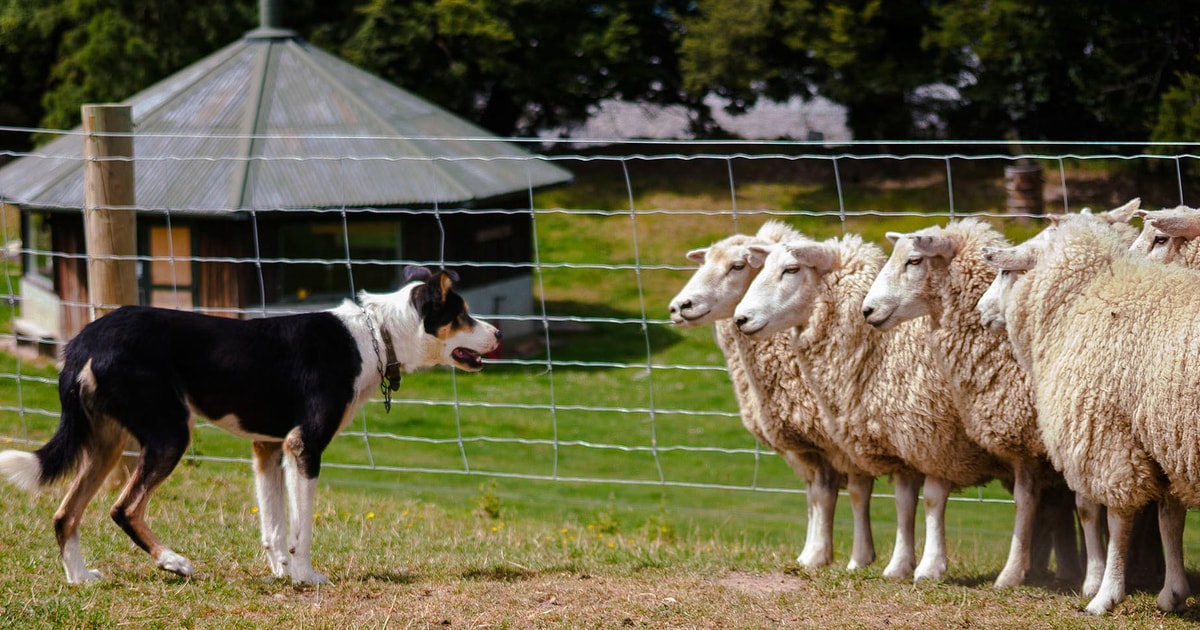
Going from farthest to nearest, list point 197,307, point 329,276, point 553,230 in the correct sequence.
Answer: point 553,230, point 329,276, point 197,307

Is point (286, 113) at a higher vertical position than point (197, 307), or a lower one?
higher

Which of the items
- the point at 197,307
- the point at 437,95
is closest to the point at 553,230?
the point at 437,95

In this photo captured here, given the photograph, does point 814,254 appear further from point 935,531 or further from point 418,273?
point 418,273

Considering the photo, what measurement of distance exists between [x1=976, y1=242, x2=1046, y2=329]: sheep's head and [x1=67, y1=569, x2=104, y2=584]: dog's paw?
4.33 metres

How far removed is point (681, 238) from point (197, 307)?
10.1 metres

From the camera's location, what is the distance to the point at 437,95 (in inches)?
1217

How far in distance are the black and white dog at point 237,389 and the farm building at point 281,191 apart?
12.1 metres

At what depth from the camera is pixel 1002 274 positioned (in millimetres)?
6383

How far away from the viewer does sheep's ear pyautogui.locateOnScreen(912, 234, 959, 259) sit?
6562 mm

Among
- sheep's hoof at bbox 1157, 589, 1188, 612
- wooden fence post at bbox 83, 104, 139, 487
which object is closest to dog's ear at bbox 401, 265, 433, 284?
wooden fence post at bbox 83, 104, 139, 487

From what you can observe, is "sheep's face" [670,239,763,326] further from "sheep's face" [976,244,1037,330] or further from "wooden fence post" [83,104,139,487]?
"wooden fence post" [83,104,139,487]

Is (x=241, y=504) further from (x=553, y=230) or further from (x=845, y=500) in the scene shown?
(x=553, y=230)

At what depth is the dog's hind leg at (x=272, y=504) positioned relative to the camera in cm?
637

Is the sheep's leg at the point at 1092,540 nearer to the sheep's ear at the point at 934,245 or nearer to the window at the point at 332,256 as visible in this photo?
the sheep's ear at the point at 934,245
